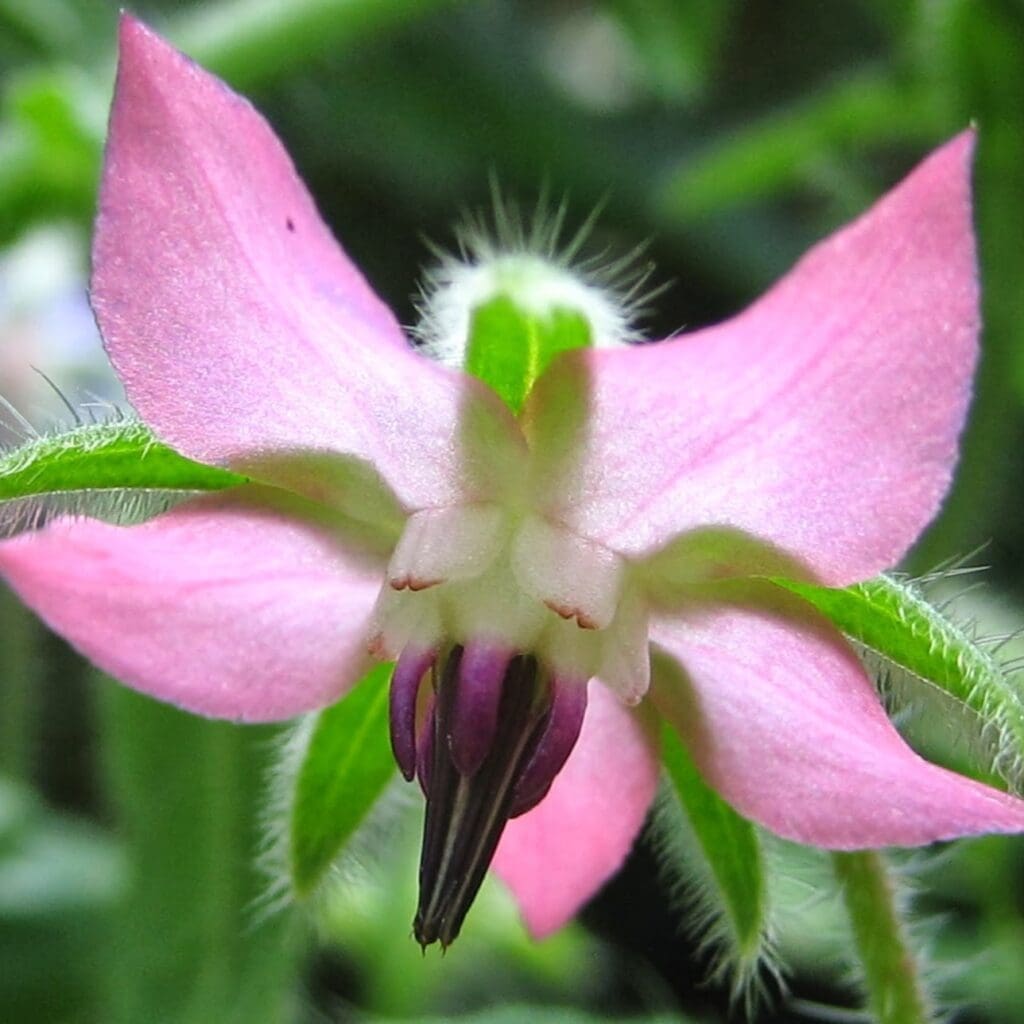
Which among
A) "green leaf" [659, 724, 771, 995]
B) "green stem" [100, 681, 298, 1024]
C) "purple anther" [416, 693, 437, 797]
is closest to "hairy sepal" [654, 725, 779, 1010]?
"green leaf" [659, 724, 771, 995]

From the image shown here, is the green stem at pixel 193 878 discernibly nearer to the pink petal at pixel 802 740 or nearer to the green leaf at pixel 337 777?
the green leaf at pixel 337 777

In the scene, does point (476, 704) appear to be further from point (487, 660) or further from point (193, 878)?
point (193, 878)

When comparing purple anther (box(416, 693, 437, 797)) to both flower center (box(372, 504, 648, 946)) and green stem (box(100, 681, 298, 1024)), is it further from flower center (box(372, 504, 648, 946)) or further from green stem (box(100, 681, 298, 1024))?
green stem (box(100, 681, 298, 1024))

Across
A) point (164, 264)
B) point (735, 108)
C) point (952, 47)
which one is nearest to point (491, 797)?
point (164, 264)

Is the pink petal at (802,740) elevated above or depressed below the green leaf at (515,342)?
below

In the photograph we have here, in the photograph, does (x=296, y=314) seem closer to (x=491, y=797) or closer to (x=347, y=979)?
(x=491, y=797)

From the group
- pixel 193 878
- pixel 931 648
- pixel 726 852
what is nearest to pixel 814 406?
pixel 931 648

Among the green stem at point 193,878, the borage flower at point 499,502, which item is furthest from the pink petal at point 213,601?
the green stem at point 193,878
